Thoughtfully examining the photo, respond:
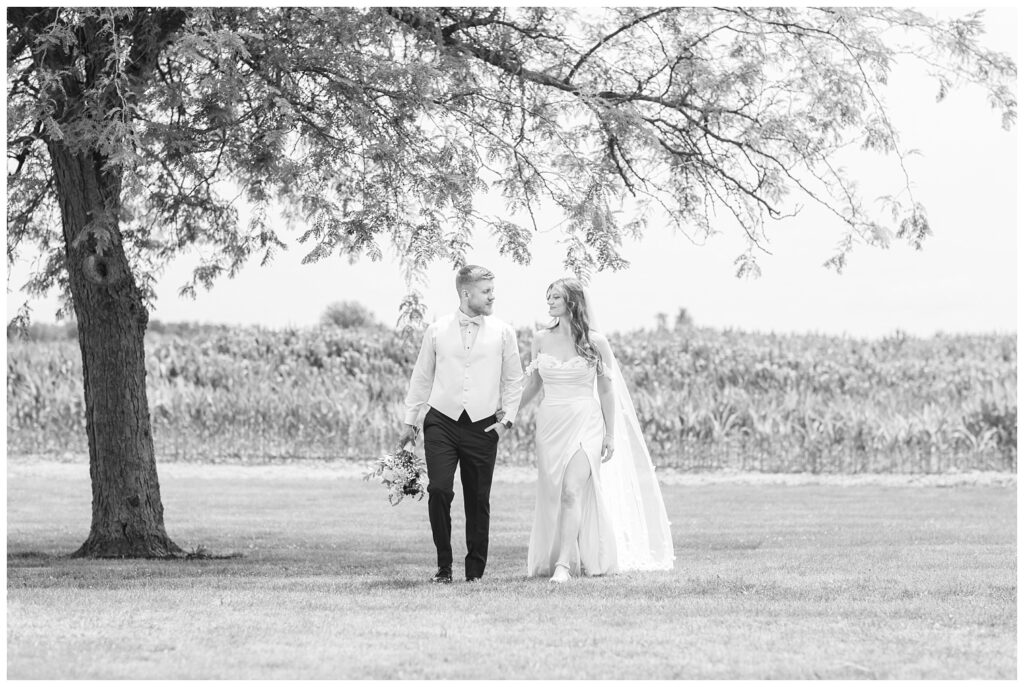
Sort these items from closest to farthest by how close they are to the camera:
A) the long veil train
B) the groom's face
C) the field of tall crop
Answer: the groom's face < the long veil train < the field of tall crop

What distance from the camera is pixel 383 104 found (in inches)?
440

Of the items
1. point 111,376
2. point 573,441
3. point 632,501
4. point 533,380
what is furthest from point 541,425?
point 111,376

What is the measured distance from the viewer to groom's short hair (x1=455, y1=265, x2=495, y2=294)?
29.5ft

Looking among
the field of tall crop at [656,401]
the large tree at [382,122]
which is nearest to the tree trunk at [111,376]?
the large tree at [382,122]

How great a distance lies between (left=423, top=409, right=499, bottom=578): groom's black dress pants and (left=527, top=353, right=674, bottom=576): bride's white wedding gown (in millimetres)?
479

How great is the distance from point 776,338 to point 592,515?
1243 inches

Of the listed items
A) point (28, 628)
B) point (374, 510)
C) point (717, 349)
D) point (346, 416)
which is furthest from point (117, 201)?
point (717, 349)

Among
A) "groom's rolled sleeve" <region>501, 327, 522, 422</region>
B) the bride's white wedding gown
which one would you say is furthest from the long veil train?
"groom's rolled sleeve" <region>501, 327, 522, 422</region>

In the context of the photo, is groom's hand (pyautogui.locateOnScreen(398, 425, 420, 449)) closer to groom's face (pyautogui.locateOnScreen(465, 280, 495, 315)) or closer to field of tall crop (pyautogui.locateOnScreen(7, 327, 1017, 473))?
groom's face (pyautogui.locateOnScreen(465, 280, 495, 315))

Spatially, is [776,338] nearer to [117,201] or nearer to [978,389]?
[978,389]

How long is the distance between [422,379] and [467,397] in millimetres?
398

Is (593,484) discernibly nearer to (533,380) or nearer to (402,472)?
(533,380)

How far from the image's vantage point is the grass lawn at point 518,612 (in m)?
6.30

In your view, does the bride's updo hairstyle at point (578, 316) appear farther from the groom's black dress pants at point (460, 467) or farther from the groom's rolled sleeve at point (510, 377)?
the groom's black dress pants at point (460, 467)
